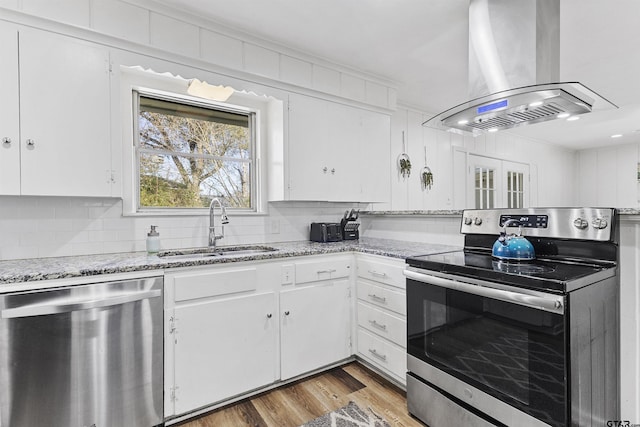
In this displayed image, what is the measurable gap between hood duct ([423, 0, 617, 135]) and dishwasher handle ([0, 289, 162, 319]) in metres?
2.05

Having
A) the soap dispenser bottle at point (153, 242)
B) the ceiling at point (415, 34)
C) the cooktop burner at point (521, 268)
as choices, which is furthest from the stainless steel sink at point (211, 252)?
the ceiling at point (415, 34)

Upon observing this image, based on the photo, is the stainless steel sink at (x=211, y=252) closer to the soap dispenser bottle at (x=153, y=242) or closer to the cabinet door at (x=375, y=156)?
the soap dispenser bottle at (x=153, y=242)

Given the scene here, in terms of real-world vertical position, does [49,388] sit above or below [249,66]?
below

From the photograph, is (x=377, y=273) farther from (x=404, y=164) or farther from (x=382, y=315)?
(x=404, y=164)

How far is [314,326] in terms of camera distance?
2.24 metres

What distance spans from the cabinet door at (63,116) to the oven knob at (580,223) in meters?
2.55

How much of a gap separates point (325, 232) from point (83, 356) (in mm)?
1804

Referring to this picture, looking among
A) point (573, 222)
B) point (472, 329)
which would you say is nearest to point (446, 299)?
point (472, 329)

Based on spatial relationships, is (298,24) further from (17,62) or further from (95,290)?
(95,290)

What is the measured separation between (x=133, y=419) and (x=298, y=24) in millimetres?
2599

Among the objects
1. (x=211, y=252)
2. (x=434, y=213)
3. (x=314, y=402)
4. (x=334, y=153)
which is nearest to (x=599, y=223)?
(x=434, y=213)

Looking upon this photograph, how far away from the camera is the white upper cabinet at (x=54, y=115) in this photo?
1.66m

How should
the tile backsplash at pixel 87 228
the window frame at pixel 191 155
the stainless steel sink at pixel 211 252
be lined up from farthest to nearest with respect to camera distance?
the window frame at pixel 191 155
the stainless steel sink at pixel 211 252
the tile backsplash at pixel 87 228

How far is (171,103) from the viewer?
245 centimetres
